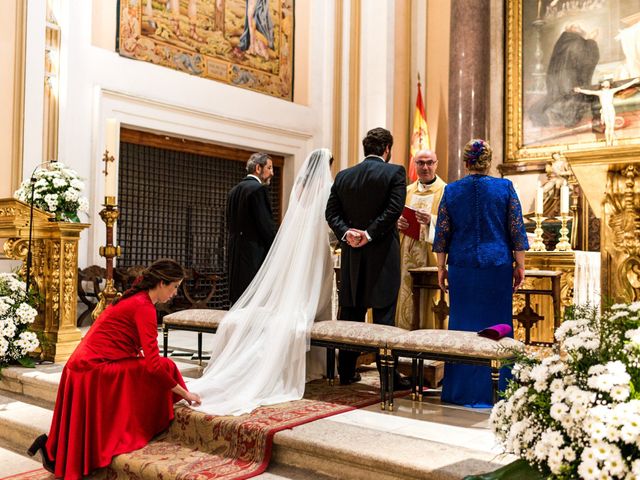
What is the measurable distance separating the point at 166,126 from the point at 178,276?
18.1ft

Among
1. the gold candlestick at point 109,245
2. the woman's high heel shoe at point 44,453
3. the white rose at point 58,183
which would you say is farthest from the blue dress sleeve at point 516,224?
the white rose at point 58,183

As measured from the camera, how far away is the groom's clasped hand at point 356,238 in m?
4.73

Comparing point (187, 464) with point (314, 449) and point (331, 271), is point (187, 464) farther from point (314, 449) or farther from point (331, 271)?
point (331, 271)

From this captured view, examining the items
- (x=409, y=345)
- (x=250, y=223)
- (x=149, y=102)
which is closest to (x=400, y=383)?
(x=409, y=345)

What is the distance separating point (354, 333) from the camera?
4332mm

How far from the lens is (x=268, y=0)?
10406 millimetres

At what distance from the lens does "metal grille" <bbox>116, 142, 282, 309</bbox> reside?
999 cm

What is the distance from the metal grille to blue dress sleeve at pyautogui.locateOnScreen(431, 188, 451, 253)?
604 cm

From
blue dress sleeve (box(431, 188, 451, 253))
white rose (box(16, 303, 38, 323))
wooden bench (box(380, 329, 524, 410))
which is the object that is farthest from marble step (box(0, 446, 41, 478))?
blue dress sleeve (box(431, 188, 451, 253))

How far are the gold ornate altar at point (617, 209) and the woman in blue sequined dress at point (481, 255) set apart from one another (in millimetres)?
2055

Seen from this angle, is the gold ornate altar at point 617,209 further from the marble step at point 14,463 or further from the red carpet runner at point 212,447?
A: the marble step at point 14,463

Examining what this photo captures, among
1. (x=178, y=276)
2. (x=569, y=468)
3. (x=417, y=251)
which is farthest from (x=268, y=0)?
(x=569, y=468)

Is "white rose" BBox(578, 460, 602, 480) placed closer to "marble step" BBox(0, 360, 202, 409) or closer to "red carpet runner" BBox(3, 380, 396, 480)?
"red carpet runner" BBox(3, 380, 396, 480)

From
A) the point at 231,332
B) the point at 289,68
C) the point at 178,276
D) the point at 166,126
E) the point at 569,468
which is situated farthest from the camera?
the point at 289,68
